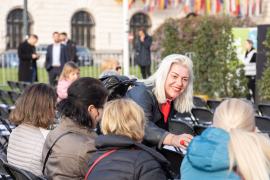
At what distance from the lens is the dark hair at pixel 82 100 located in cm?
278

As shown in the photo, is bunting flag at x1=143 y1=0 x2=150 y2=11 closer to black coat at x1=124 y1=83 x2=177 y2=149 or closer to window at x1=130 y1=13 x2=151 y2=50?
window at x1=130 y1=13 x2=151 y2=50

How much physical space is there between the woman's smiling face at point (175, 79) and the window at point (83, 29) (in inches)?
1134

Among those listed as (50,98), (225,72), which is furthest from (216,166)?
(225,72)

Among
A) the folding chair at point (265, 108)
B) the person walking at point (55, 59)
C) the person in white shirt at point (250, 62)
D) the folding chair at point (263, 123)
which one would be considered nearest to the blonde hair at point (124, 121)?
the folding chair at point (263, 123)

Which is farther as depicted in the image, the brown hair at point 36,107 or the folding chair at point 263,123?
the folding chair at point 263,123

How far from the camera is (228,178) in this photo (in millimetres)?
2070

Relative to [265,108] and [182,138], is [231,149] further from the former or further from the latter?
[265,108]

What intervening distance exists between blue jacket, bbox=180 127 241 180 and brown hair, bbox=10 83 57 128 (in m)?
1.34

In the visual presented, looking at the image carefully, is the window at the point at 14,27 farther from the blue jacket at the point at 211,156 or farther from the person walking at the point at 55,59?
the blue jacket at the point at 211,156

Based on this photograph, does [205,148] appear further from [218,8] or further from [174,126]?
[218,8]

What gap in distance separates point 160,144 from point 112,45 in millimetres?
29025

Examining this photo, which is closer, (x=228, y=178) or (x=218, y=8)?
(x=228, y=178)

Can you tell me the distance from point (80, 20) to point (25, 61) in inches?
827

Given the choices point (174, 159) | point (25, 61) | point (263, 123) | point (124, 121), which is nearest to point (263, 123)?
point (263, 123)
